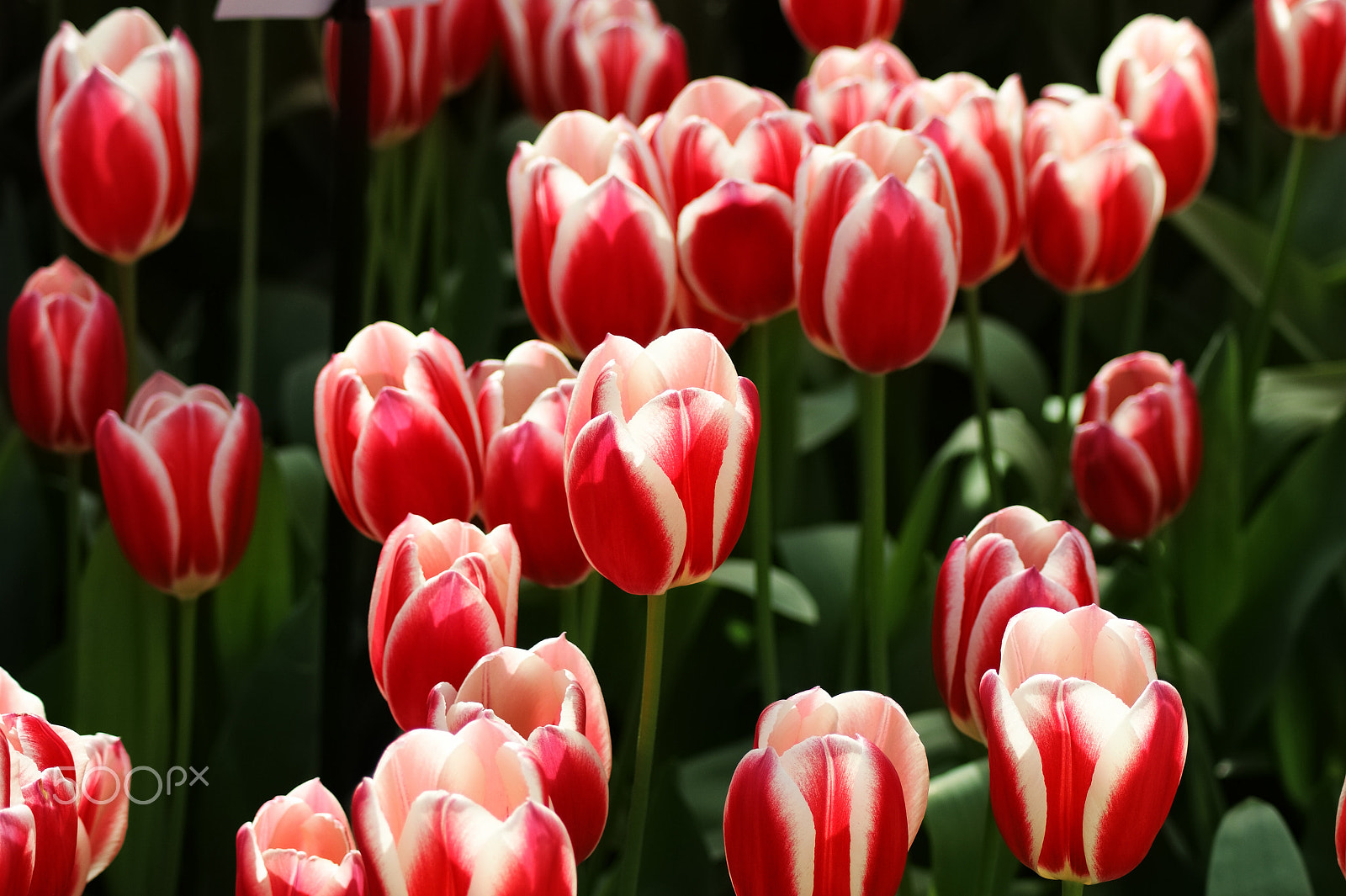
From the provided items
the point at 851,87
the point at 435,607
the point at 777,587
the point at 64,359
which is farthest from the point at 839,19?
the point at 435,607

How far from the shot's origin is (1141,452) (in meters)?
0.71

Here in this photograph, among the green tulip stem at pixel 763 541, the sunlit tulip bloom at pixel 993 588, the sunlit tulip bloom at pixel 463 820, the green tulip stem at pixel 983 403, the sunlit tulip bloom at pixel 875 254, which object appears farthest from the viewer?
the green tulip stem at pixel 983 403

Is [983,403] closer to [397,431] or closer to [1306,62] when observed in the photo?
[1306,62]

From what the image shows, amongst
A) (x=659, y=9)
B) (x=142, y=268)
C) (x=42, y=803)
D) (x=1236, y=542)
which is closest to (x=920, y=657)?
(x=1236, y=542)

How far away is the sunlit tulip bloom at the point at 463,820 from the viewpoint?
320 mm

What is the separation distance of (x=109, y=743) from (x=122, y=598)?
34 cm

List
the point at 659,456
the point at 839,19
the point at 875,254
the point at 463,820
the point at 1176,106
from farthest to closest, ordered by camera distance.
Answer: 1. the point at 839,19
2. the point at 1176,106
3. the point at 875,254
4. the point at 659,456
5. the point at 463,820

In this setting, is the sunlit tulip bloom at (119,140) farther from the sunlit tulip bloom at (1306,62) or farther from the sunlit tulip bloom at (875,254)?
the sunlit tulip bloom at (1306,62)

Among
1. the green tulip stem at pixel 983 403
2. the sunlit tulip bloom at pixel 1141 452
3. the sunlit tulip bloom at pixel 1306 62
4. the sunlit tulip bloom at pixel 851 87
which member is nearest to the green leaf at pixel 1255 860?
the sunlit tulip bloom at pixel 1141 452

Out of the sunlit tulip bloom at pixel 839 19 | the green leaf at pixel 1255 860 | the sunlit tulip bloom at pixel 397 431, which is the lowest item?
the green leaf at pixel 1255 860

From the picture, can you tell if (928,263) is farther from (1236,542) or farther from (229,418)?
(1236,542)

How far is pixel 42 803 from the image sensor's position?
0.35 metres

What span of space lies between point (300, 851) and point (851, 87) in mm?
536

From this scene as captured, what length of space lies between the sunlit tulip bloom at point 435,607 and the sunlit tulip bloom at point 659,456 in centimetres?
3
